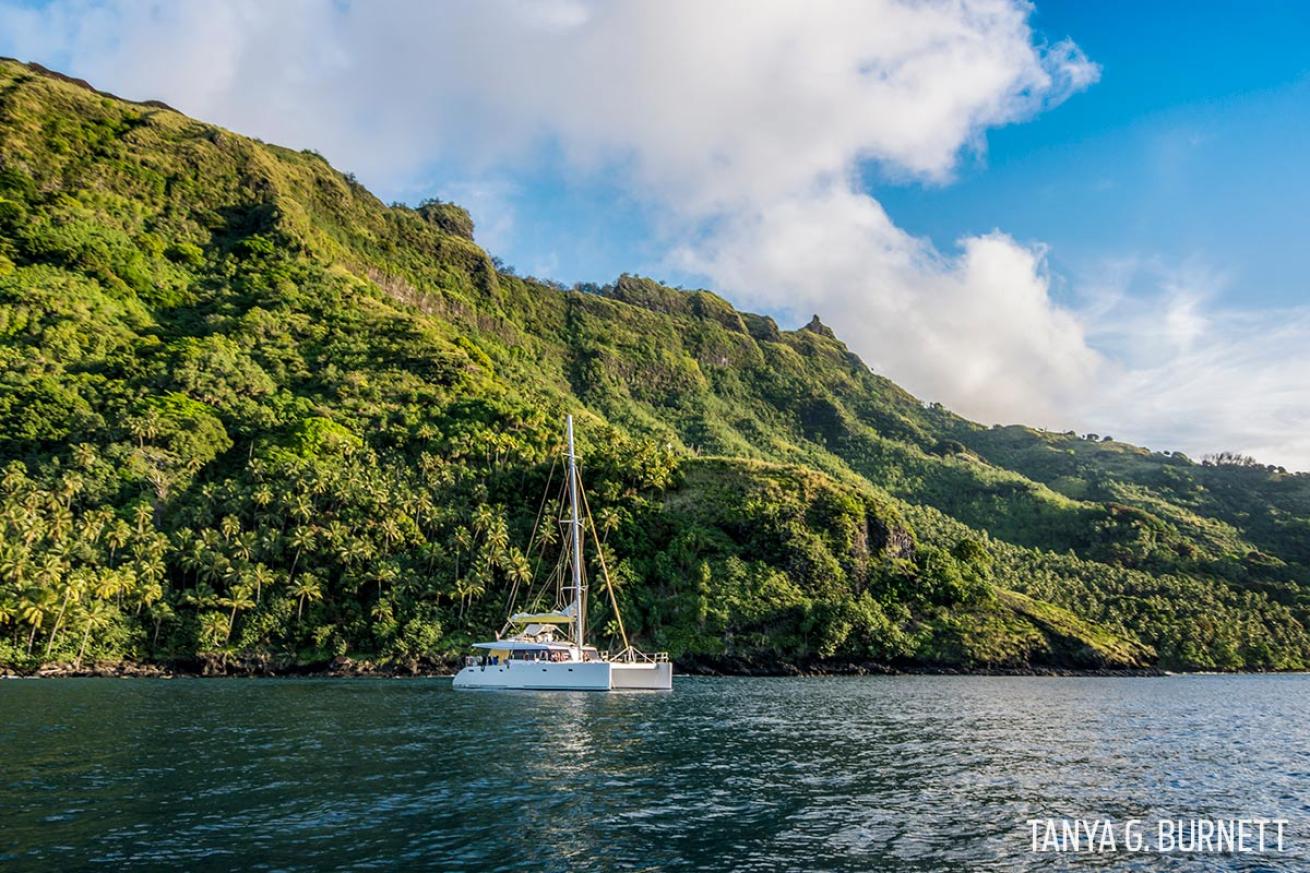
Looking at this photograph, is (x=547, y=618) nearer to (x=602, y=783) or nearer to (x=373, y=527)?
(x=602, y=783)

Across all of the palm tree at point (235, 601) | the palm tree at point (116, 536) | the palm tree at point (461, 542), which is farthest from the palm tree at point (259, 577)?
the palm tree at point (461, 542)

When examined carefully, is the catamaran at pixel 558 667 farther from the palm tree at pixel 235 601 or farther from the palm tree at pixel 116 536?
the palm tree at pixel 116 536

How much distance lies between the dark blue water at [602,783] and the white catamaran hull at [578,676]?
10.1m

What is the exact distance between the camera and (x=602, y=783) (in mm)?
30344

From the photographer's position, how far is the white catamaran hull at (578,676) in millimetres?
71812

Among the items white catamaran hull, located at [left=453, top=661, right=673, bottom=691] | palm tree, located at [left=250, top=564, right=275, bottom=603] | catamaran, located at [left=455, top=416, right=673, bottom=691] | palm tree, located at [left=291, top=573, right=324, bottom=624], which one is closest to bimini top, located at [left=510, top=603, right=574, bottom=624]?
catamaran, located at [left=455, top=416, right=673, bottom=691]

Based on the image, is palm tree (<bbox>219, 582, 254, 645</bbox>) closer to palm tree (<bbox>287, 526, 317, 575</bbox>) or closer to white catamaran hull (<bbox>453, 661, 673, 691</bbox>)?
palm tree (<bbox>287, 526, 317, 575</bbox>)

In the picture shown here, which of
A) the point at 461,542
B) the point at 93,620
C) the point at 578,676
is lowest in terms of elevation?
the point at 578,676

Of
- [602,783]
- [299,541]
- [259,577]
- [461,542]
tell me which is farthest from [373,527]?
[602,783]

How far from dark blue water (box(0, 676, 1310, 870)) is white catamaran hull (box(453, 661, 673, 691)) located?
1014 cm

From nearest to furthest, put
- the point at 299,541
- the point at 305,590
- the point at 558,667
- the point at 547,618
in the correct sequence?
1. the point at 558,667
2. the point at 547,618
3. the point at 305,590
4. the point at 299,541

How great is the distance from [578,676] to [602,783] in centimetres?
4291

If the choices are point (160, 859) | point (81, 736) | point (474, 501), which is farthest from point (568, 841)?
point (474, 501)

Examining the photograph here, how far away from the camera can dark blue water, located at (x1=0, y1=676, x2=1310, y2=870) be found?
21.3m
